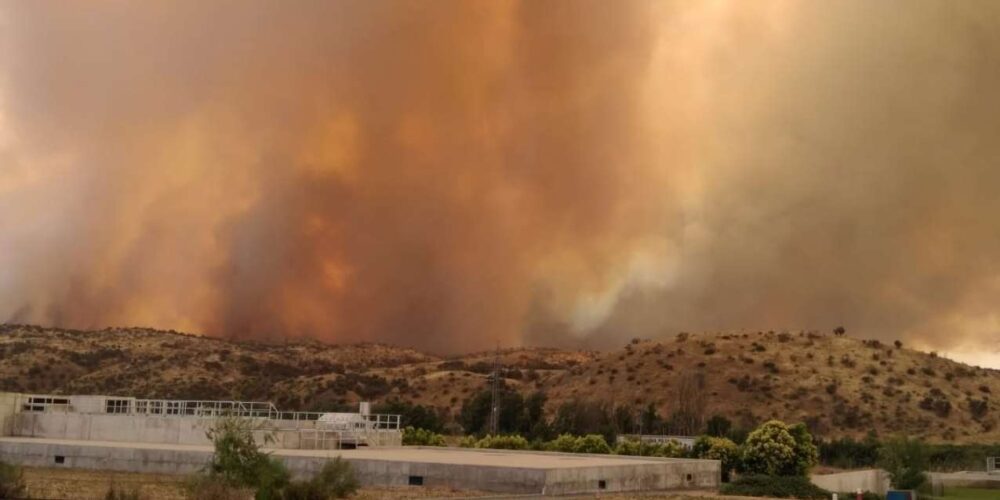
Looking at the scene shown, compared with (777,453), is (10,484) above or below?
below

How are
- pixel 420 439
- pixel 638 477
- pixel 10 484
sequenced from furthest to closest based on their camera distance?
pixel 420 439 < pixel 638 477 < pixel 10 484

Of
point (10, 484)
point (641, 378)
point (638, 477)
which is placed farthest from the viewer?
point (641, 378)

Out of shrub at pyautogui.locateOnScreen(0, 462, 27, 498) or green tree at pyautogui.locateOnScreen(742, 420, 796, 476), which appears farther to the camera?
green tree at pyautogui.locateOnScreen(742, 420, 796, 476)

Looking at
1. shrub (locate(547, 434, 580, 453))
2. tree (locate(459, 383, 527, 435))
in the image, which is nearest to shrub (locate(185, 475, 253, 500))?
shrub (locate(547, 434, 580, 453))

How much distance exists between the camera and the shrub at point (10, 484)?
23.2 m

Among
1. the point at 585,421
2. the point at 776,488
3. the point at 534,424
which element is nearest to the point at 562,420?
the point at 534,424

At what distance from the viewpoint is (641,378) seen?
88.2m

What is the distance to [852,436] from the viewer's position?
227 feet

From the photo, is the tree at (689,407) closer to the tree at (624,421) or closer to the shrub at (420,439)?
the tree at (624,421)

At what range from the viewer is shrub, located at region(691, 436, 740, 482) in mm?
40312

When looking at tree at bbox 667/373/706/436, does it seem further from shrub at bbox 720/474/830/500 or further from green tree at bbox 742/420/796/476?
shrub at bbox 720/474/830/500

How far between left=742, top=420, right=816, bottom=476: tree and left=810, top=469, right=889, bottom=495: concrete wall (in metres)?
0.90

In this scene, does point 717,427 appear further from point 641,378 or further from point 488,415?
point 641,378

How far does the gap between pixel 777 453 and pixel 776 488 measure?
584 centimetres
